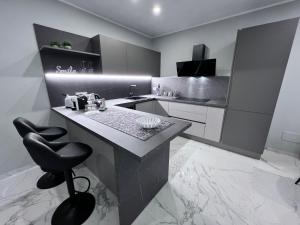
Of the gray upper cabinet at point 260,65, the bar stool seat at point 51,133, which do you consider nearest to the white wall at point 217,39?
the gray upper cabinet at point 260,65

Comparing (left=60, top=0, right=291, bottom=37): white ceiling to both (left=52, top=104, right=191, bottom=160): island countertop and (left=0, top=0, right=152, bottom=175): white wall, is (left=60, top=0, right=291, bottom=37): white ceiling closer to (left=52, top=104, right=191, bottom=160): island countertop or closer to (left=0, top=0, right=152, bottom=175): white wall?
(left=0, top=0, right=152, bottom=175): white wall

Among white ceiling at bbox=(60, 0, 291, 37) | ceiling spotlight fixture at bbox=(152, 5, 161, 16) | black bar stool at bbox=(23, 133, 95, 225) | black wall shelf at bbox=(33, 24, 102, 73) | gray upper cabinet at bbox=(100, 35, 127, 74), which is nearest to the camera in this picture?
black bar stool at bbox=(23, 133, 95, 225)

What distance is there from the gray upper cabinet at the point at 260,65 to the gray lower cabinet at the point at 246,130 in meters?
0.12

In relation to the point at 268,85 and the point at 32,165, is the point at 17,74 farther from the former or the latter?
the point at 268,85

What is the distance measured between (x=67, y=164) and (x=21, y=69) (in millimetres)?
1700

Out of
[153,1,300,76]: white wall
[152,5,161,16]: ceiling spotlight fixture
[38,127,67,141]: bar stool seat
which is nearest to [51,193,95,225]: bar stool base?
[38,127,67,141]: bar stool seat

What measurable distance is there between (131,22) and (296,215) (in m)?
3.99

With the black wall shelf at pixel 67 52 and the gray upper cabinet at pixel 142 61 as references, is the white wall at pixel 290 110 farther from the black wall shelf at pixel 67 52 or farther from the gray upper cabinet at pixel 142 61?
the black wall shelf at pixel 67 52

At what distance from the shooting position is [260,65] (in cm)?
201

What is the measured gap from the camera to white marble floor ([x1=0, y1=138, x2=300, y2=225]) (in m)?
1.32

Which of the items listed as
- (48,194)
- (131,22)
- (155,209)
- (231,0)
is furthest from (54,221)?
(231,0)

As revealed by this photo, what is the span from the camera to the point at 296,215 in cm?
135

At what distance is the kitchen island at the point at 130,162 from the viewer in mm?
952

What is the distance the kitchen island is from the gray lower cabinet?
153 cm
